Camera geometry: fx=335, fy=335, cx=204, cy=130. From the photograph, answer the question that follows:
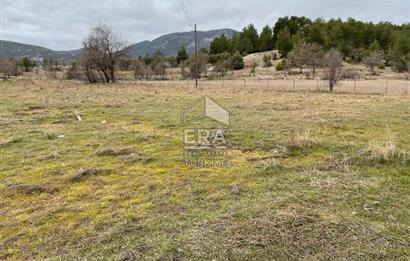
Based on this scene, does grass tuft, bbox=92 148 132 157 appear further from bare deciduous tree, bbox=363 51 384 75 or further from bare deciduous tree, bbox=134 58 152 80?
bare deciduous tree, bbox=363 51 384 75

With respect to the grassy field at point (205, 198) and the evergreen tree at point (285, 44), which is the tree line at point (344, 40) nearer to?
the evergreen tree at point (285, 44)

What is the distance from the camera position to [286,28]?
74000 millimetres

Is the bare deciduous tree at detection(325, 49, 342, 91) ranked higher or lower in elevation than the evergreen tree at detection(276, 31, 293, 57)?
lower

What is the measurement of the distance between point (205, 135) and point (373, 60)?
47691 millimetres

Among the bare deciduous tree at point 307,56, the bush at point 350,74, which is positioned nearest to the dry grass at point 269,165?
the bush at point 350,74

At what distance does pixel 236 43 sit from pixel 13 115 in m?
65.8

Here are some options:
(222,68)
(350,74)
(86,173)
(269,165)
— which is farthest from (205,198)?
(222,68)

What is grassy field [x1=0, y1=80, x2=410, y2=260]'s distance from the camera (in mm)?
3182

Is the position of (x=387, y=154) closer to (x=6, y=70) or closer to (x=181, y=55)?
(x=6, y=70)

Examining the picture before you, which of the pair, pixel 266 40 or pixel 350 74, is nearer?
pixel 350 74

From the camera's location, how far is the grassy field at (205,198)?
3182mm

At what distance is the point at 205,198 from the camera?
433cm

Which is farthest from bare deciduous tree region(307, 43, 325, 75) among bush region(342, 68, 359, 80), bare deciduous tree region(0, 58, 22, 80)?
bare deciduous tree region(0, 58, 22, 80)

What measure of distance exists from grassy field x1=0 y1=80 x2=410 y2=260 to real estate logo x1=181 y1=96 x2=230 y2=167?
251 mm
